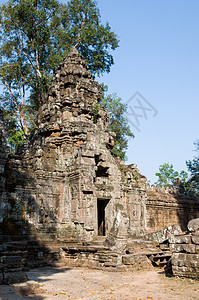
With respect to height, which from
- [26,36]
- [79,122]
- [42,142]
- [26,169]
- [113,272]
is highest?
[26,36]

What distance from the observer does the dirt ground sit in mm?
5879

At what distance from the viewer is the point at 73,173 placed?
12.2m

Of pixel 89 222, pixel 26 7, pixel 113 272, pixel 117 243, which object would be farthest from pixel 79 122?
pixel 26 7

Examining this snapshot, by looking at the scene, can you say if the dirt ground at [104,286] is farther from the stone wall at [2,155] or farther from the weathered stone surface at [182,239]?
the stone wall at [2,155]

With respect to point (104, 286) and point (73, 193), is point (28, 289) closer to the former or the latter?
point (104, 286)

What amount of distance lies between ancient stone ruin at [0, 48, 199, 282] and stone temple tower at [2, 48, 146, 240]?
37 millimetres

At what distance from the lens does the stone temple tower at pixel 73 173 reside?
1147cm

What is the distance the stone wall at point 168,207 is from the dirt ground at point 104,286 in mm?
7603

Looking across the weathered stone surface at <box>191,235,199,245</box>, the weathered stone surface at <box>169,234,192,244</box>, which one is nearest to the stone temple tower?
the weathered stone surface at <box>169,234,192,244</box>

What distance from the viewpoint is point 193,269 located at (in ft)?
22.9

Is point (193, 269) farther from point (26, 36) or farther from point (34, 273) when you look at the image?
point (26, 36)

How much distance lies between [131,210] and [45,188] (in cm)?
480

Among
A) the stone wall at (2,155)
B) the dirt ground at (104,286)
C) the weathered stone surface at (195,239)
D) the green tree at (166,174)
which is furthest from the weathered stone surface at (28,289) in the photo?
the green tree at (166,174)

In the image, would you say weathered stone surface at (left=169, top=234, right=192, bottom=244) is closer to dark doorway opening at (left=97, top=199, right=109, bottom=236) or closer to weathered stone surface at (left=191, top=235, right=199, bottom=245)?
weathered stone surface at (left=191, top=235, right=199, bottom=245)
